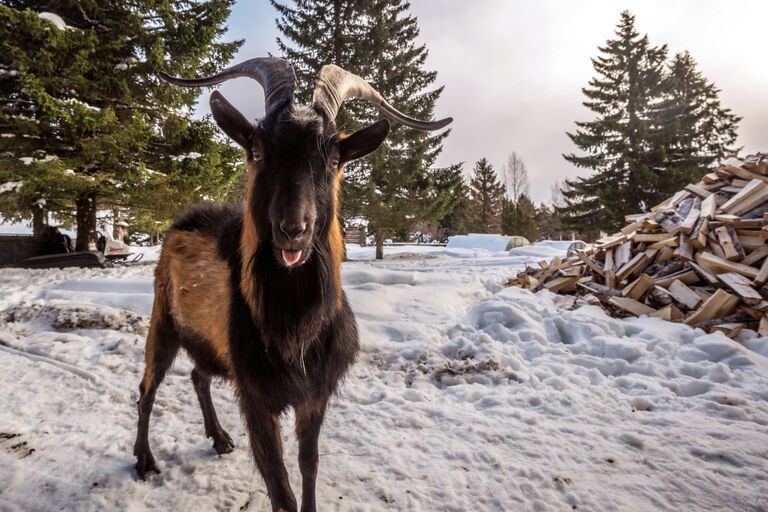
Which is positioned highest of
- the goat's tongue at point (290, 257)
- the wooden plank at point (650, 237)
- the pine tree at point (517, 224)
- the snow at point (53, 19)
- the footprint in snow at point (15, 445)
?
the snow at point (53, 19)

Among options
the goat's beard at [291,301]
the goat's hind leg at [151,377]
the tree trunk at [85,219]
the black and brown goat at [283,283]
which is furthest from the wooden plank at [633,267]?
the tree trunk at [85,219]

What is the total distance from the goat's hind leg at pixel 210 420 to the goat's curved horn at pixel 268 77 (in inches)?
77.0

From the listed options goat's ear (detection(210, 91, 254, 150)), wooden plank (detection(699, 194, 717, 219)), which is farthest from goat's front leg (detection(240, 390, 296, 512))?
wooden plank (detection(699, 194, 717, 219))

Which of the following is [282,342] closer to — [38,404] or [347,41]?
[38,404]

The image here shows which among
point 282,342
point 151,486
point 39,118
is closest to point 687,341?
point 282,342

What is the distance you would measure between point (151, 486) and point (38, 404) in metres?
1.61

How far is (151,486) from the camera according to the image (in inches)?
85.0

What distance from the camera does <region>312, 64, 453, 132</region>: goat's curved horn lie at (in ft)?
6.81

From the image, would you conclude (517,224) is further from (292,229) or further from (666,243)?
(292,229)

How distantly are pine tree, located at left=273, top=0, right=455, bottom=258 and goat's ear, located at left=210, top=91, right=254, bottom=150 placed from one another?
563 inches

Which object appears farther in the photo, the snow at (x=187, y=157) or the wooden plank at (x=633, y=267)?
the snow at (x=187, y=157)

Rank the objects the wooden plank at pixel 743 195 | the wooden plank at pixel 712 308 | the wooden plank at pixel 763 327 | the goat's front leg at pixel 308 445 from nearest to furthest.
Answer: the goat's front leg at pixel 308 445 < the wooden plank at pixel 763 327 < the wooden plank at pixel 712 308 < the wooden plank at pixel 743 195

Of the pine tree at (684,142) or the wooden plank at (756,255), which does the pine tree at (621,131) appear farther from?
the wooden plank at (756,255)

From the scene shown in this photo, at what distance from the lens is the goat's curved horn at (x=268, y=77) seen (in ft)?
6.73
